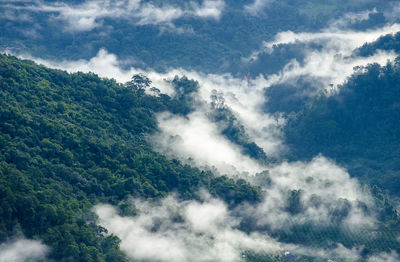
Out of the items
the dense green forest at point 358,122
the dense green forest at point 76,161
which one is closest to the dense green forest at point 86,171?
the dense green forest at point 76,161

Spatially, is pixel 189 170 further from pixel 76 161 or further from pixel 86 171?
pixel 76 161

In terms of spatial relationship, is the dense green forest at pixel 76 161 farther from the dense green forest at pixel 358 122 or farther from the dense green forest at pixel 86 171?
the dense green forest at pixel 358 122

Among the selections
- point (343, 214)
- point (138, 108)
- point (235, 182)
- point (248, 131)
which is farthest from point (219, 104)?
point (343, 214)

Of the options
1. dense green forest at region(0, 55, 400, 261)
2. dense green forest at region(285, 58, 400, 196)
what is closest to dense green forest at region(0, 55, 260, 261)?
dense green forest at region(0, 55, 400, 261)

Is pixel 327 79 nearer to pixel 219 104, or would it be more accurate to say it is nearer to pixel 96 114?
pixel 219 104

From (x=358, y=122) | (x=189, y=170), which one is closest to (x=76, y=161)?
(x=189, y=170)

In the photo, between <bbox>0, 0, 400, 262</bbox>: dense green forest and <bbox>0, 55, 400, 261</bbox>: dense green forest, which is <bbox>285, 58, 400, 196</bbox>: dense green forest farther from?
<bbox>0, 55, 400, 261</bbox>: dense green forest
